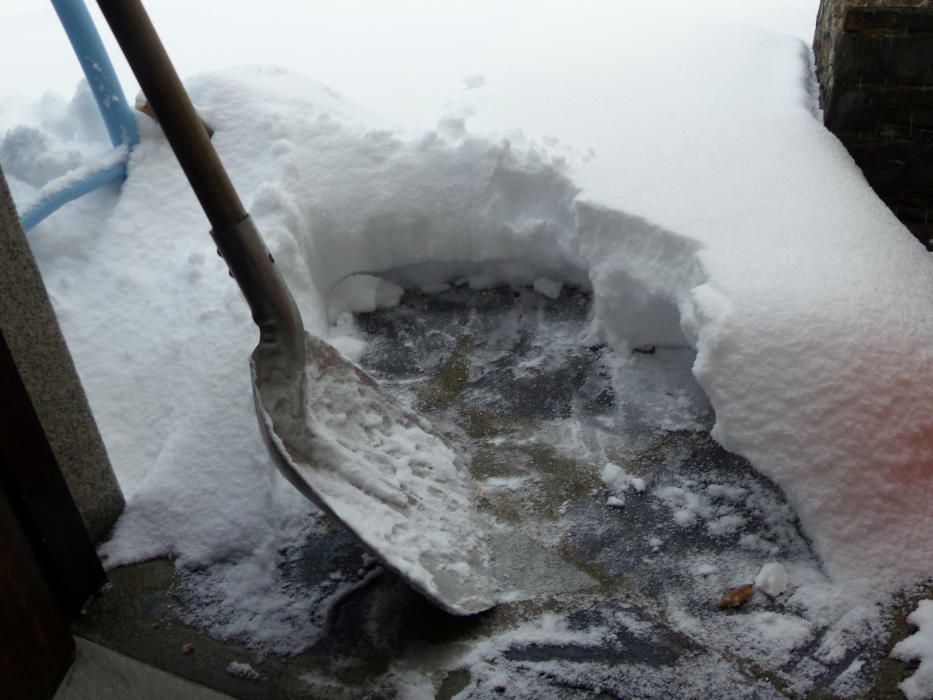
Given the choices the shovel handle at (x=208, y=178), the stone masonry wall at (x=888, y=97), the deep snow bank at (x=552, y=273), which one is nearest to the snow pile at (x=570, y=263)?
the deep snow bank at (x=552, y=273)

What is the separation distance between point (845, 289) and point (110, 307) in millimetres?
1914

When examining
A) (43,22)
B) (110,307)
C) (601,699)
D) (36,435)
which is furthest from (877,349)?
(43,22)

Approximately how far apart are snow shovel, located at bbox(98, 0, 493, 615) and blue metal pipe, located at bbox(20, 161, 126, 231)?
119 centimetres

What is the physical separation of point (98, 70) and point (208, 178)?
143cm

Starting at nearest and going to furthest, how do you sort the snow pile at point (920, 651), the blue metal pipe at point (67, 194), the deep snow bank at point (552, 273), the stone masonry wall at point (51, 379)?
1. the snow pile at point (920, 651)
2. the stone masonry wall at point (51, 379)
3. the deep snow bank at point (552, 273)
4. the blue metal pipe at point (67, 194)

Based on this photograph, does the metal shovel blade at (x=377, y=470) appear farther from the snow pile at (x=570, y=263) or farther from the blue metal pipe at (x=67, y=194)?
the blue metal pipe at (x=67, y=194)

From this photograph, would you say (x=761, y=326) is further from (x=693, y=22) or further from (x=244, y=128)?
(x=693, y=22)

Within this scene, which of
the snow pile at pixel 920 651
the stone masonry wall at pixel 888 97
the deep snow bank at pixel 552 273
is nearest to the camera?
the snow pile at pixel 920 651

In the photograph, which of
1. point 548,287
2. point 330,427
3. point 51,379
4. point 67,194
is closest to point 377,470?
point 330,427

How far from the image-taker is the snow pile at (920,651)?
55.4 inches

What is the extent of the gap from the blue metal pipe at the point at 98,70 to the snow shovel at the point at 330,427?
132 cm

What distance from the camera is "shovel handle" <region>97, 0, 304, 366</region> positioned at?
144 cm

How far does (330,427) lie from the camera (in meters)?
1.76

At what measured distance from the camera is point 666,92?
9.66ft
